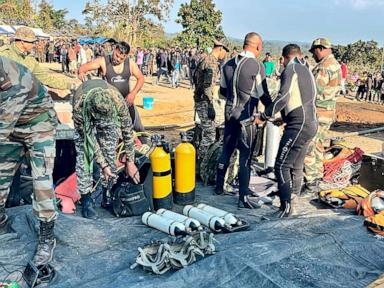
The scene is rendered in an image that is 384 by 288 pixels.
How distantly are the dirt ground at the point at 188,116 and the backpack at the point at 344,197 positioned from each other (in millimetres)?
2433

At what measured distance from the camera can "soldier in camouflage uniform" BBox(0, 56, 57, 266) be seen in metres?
3.30

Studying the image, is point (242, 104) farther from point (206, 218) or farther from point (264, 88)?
point (206, 218)

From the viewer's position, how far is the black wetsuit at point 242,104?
16.6ft

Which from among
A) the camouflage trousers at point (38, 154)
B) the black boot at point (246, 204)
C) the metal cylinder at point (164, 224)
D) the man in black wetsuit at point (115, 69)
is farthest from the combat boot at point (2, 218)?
the black boot at point (246, 204)

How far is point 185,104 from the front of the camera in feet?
52.5

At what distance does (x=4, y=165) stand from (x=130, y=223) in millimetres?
1246

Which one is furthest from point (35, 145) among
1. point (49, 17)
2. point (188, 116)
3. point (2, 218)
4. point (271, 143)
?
point (49, 17)

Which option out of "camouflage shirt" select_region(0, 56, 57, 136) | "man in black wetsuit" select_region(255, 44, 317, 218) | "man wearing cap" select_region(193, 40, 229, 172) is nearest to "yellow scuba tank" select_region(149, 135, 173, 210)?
"man in black wetsuit" select_region(255, 44, 317, 218)

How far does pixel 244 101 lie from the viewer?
5.27m

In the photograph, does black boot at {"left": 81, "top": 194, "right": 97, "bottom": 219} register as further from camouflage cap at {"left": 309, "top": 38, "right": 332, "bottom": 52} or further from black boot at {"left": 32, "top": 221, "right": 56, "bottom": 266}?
camouflage cap at {"left": 309, "top": 38, "right": 332, "bottom": 52}

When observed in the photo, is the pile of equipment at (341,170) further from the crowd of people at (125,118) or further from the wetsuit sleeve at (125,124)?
the wetsuit sleeve at (125,124)

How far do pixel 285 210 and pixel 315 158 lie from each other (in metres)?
1.38

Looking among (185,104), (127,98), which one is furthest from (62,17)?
(127,98)

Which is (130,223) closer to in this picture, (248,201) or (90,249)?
(90,249)
